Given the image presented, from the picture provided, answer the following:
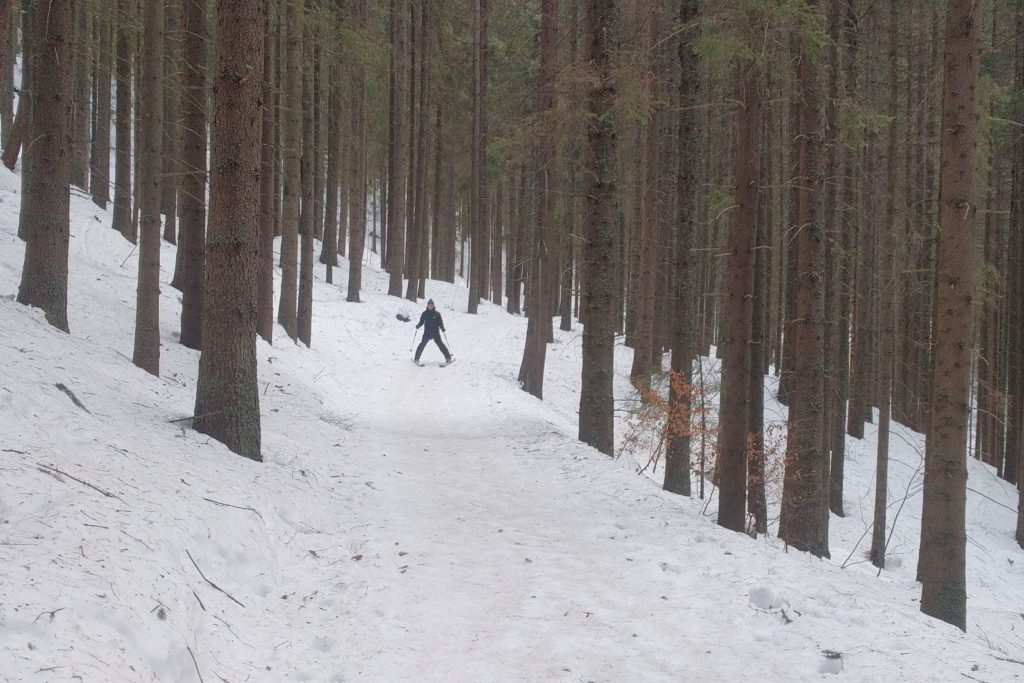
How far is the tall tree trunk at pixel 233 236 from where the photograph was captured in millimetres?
7168

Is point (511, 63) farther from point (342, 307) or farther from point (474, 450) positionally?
point (474, 450)

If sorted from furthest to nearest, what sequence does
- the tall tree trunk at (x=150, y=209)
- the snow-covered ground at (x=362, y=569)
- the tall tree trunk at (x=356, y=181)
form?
1. the tall tree trunk at (x=356, y=181)
2. the tall tree trunk at (x=150, y=209)
3. the snow-covered ground at (x=362, y=569)

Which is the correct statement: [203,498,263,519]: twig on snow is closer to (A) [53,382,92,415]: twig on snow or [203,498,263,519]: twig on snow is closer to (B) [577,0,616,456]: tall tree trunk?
(A) [53,382,92,415]: twig on snow

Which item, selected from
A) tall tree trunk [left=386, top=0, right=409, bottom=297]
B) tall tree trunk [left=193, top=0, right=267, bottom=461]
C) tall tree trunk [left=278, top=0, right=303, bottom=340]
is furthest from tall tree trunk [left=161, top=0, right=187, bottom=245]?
tall tree trunk [left=386, top=0, right=409, bottom=297]

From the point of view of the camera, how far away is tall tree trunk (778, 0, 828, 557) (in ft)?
30.2

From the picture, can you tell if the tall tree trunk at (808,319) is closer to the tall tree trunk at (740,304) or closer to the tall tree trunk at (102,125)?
the tall tree trunk at (740,304)

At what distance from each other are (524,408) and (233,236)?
28.8 ft

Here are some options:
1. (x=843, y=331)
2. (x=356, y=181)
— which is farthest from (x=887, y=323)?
(x=356, y=181)

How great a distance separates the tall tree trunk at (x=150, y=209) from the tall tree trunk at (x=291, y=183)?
4.65 m

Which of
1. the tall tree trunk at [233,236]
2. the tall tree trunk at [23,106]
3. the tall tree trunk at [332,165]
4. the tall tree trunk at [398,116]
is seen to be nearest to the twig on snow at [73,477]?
the tall tree trunk at [233,236]

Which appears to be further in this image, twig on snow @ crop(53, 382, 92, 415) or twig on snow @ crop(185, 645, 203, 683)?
twig on snow @ crop(53, 382, 92, 415)

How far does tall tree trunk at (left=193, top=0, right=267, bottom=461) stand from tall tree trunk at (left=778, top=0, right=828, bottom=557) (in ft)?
21.1

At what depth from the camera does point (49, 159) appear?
9305 millimetres

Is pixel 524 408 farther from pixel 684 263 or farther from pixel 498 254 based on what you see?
pixel 498 254
